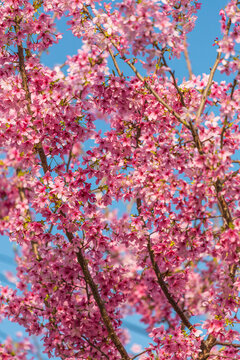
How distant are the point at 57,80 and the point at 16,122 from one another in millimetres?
913

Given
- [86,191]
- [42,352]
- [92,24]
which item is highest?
[92,24]

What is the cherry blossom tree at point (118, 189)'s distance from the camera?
6129mm

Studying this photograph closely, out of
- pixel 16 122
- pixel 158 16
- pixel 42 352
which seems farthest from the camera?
pixel 42 352

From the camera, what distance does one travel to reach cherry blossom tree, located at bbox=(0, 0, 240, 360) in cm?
613

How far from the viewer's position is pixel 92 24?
21.9ft

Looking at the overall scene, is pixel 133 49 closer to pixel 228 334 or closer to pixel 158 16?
pixel 158 16

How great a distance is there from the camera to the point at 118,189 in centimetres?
707

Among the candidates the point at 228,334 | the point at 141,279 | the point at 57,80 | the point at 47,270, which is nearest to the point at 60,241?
the point at 47,270

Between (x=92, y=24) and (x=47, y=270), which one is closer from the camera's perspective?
(x=92, y=24)

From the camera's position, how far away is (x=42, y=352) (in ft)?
24.5

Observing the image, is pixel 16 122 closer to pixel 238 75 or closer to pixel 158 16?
pixel 158 16

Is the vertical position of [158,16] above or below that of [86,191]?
above

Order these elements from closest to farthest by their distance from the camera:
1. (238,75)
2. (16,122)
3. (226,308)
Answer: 1. (238,75)
2. (226,308)
3. (16,122)

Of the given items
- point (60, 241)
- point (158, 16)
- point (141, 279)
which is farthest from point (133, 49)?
point (141, 279)
